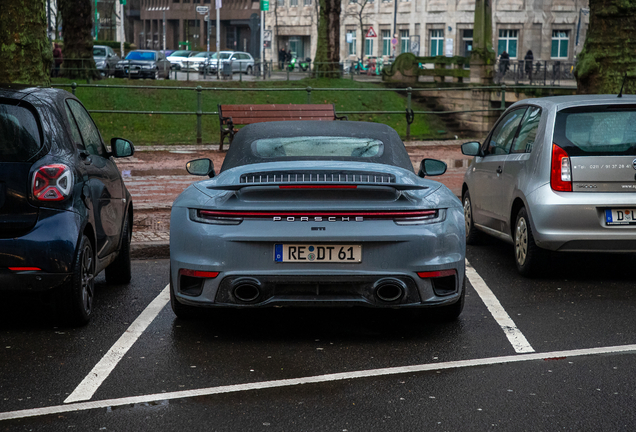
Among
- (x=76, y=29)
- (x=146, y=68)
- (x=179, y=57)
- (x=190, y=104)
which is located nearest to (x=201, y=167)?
(x=190, y=104)

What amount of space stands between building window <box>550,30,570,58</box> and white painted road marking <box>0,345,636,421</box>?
2520 inches

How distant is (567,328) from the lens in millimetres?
5961

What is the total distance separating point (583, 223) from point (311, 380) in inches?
132

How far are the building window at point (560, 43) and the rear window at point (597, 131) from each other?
61.5 m

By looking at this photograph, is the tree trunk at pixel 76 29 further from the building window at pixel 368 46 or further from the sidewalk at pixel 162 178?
the building window at pixel 368 46

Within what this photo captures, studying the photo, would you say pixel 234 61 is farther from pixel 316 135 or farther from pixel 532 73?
pixel 316 135

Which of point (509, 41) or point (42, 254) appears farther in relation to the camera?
point (509, 41)

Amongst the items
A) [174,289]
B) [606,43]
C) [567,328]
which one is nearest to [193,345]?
[174,289]

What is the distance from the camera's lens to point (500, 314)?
20.9 ft

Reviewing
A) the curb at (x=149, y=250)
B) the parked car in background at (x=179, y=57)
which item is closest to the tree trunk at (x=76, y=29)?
the parked car in background at (x=179, y=57)

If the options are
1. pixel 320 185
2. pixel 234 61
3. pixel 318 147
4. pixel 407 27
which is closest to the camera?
pixel 320 185

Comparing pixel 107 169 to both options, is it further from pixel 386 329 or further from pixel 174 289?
pixel 386 329

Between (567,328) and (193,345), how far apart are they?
236cm

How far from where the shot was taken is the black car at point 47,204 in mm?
5492
